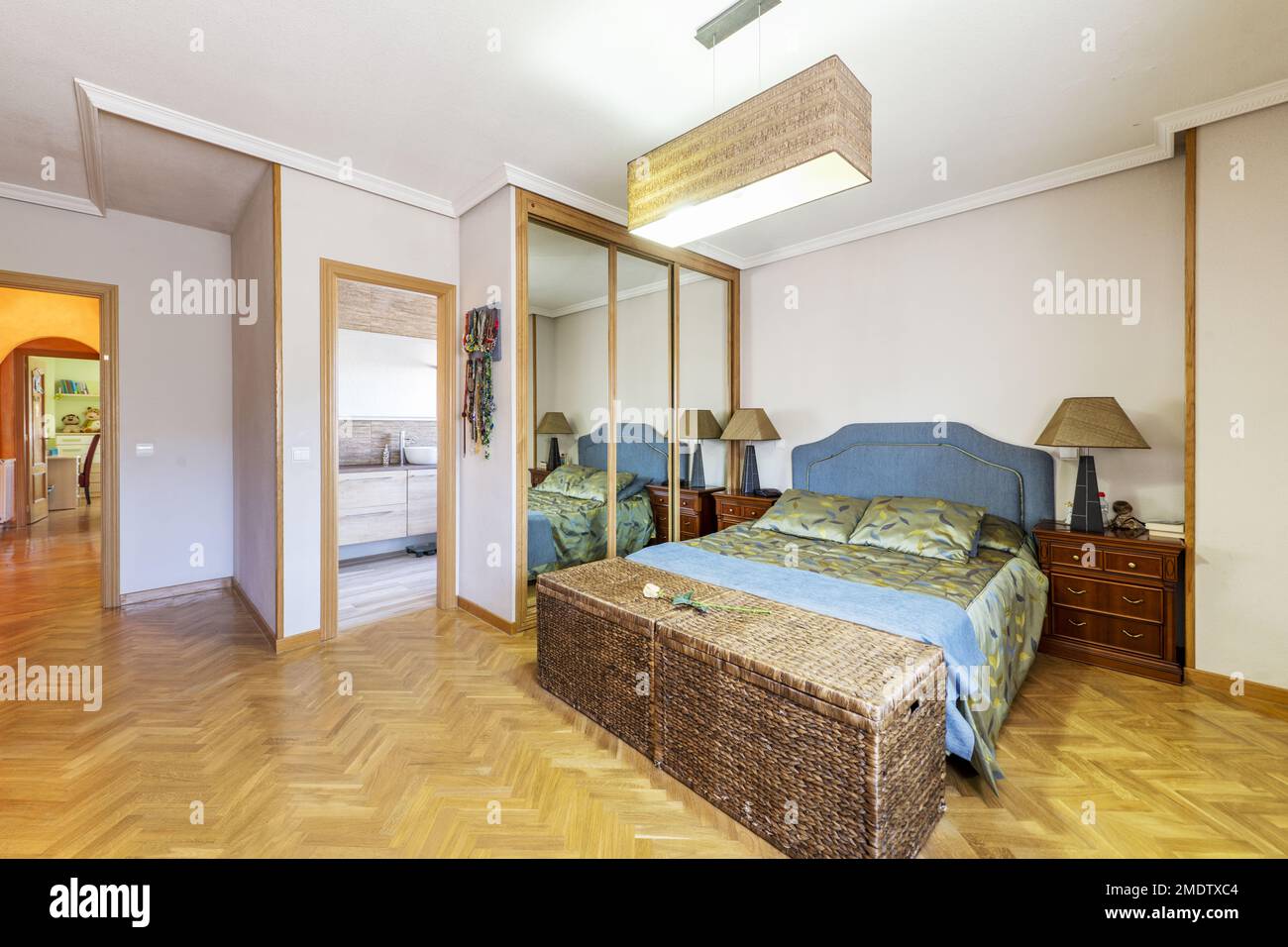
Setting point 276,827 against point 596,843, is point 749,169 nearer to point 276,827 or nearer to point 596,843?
point 596,843

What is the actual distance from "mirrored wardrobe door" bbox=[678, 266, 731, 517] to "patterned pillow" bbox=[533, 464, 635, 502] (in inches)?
34.3

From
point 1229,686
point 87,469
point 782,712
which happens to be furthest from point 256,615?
point 87,469

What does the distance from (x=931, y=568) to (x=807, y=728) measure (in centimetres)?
162

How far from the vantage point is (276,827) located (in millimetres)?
1752

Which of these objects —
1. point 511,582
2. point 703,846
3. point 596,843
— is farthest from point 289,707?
point 703,846

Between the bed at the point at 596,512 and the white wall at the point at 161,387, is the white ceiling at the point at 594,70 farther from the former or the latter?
the bed at the point at 596,512

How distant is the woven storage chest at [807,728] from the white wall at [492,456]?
5.69 ft

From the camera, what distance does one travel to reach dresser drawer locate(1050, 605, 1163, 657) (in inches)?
112

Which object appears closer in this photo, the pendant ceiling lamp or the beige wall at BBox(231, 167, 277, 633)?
the pendant ceiling lamp

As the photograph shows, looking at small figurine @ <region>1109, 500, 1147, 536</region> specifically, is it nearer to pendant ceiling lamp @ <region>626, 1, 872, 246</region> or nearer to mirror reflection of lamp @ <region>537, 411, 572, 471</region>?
pendant ceiling lamp @ <region>626, 1, 872, 246</region>

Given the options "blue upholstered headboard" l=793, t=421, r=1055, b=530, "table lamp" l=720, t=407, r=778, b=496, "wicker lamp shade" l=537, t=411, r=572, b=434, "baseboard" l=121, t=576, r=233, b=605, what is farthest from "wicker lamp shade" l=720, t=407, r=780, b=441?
"baseboard" l=121, t=576, r=233, b=605

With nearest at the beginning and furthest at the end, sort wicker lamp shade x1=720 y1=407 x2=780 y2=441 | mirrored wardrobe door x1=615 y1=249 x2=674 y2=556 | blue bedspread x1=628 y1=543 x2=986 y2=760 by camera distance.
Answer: blue bedspread x1=628 y1=543 x2=986 y2=760
mirrored wardrobe door x1=615 y1=249 x2=674 y2=556
wicker lamp shade x1=720 y1=407 x2=780 y2=441

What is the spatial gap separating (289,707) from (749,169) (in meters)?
2.98

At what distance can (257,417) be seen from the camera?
360cm
